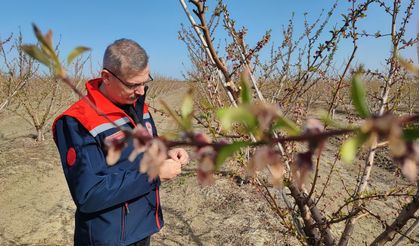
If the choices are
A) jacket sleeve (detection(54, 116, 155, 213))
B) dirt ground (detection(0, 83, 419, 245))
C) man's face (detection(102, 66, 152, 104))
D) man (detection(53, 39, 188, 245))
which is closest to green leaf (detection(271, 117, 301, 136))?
man (detection(53, 39, 188, 245))

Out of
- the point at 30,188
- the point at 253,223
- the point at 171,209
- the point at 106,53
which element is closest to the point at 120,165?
the point at 106,53

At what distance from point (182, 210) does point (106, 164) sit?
11.8ft

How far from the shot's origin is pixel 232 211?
16.6 ft

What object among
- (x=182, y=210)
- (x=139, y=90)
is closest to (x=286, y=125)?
(x=139, y=90)

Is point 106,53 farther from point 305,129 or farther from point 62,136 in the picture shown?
point 305,129

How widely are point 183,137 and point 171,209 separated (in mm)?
5017

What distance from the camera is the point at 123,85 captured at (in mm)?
1783

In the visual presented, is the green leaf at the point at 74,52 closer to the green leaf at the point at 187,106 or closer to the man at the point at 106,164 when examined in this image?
the green leaf at the point at 187,106

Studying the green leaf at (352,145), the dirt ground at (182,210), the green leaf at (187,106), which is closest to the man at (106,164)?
the green leaf at (187,106)

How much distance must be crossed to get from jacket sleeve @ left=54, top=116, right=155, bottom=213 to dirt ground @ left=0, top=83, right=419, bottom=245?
2.25 m

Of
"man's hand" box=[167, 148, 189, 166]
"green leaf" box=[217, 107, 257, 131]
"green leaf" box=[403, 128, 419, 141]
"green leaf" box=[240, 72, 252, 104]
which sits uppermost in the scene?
"green leaf" box=[403, 128, 419, 141]

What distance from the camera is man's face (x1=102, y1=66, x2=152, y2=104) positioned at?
178cm

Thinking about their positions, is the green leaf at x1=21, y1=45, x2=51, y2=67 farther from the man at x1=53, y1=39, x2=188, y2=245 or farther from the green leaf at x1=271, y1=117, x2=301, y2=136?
the man at x1=53, y1=39, x2=188, y2=245

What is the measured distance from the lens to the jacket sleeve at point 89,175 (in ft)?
5.36
